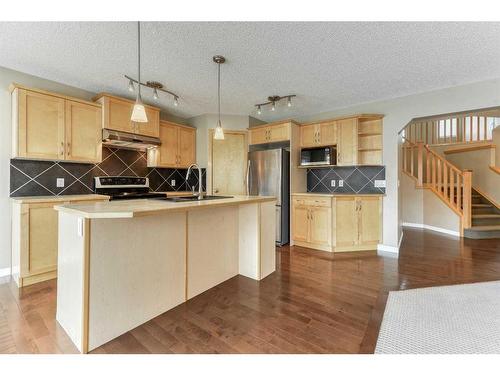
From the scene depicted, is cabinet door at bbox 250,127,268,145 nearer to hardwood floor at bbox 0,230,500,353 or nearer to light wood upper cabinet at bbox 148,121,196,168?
light wood upper cabinet at bbox 148,121,196,168

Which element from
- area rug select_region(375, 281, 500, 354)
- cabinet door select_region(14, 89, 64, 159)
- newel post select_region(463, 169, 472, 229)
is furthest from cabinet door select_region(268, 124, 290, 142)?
newel post select_region(463, 169, 472, 229)

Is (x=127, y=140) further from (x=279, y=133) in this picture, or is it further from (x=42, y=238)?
(x=279, y=133)

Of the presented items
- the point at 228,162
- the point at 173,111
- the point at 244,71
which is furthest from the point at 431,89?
the point at 173,111

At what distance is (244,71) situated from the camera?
2750mm

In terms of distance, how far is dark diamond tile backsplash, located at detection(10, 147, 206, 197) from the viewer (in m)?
2.79

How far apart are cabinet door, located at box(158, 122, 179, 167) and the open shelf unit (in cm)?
310

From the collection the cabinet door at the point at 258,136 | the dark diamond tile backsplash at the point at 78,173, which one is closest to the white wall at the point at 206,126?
the cabinet door at the point at 258,136

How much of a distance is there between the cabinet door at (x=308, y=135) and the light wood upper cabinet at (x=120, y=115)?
2461mm

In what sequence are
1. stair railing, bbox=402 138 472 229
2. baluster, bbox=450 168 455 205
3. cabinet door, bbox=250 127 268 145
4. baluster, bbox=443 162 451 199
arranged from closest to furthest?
cabinet door, bbox=250 127 268 145 → stair railing, bbox=402 138 472 229 → baluster, bbox=450 168 455 205 → baluster, bbox=443 162 451 199

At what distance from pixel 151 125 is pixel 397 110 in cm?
375

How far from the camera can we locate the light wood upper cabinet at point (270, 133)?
13.2 ft

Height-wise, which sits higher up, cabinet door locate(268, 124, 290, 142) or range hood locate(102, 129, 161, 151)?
cabinet door locate(268, 124, 290, 142)
